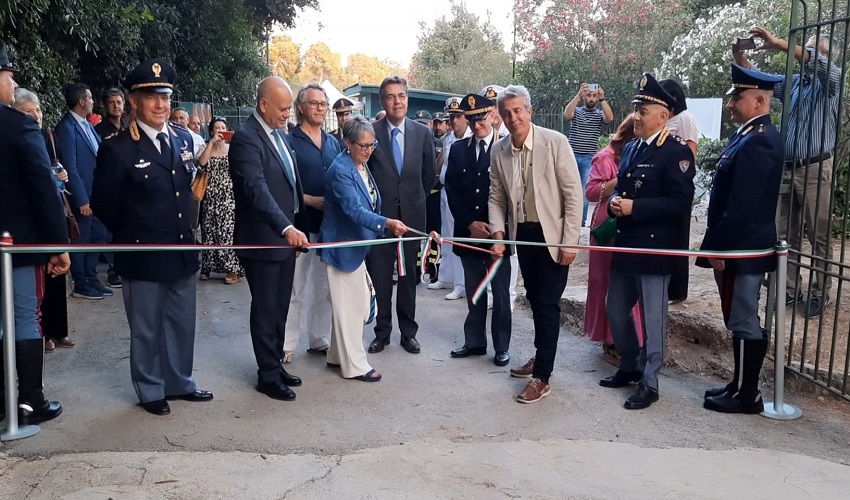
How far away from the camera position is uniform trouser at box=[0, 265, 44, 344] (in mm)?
4352

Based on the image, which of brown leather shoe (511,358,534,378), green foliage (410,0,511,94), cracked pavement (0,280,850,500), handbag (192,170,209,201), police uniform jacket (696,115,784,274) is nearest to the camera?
cracked pavement (0,280,850,500)

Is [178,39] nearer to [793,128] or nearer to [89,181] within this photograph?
[89,181]

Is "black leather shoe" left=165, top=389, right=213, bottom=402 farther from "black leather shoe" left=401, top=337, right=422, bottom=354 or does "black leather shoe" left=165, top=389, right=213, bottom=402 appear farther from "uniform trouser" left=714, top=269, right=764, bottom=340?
"uniform trouser" left=714, top=269, right=764, bottom=340

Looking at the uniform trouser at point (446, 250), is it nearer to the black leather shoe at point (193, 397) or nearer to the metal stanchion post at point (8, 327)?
the black leather shoe at point (193, 397)

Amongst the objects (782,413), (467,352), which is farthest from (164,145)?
(782,413)

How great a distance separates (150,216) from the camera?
452 centimetres

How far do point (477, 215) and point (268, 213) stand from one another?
5.82 feet

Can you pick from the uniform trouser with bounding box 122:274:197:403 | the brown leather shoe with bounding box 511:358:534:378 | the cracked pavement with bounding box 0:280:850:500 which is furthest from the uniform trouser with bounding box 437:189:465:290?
the uniform trouser with bounding box 122:274:197:403

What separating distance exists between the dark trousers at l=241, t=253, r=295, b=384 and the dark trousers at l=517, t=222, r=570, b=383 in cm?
163

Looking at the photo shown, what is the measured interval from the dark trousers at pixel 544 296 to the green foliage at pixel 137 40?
5773 mm

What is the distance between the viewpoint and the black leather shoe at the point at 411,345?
604cm

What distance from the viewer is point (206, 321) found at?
277 inches

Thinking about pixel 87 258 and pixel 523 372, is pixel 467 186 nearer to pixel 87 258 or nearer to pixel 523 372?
pixel 523 372

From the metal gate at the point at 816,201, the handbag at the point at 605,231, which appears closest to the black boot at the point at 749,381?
the metal gate at the point at 816,201
